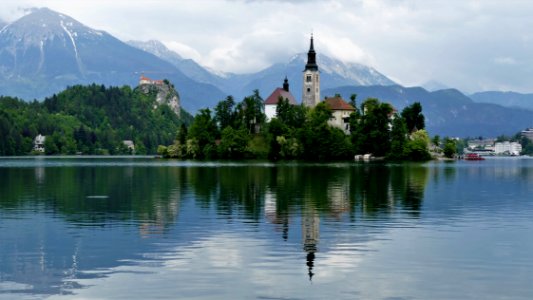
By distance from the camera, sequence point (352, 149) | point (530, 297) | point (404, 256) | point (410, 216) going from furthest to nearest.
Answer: point (352, 149) < point (410, 216) < point (404, 256) < point (530, 297)

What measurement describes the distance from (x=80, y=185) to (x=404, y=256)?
166 feet

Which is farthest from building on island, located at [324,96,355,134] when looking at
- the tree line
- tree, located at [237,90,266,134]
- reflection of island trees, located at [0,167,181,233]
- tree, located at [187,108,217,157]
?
reflection of island trees, located at [0,167,181,233]

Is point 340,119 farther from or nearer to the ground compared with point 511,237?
farther from the ground

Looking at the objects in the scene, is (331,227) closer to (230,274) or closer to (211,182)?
(230,274)

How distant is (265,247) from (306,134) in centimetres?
14072

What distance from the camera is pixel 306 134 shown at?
172375 millimetres

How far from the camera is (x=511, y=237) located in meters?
36.1

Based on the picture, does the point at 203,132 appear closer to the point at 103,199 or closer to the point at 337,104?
the point at 337,104

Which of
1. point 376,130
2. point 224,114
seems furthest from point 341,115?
point 224,114

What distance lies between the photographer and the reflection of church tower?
28.9 meters

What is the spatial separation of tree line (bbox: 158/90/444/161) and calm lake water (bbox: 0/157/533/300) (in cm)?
11291

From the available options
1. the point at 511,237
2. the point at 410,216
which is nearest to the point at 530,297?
the point at 511,237

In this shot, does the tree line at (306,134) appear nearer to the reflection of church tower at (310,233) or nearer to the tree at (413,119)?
the tree at (413,119)

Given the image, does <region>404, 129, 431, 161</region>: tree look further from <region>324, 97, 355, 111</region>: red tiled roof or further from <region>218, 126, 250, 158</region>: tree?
<region>218, 126, 250, 158</region>: tree
